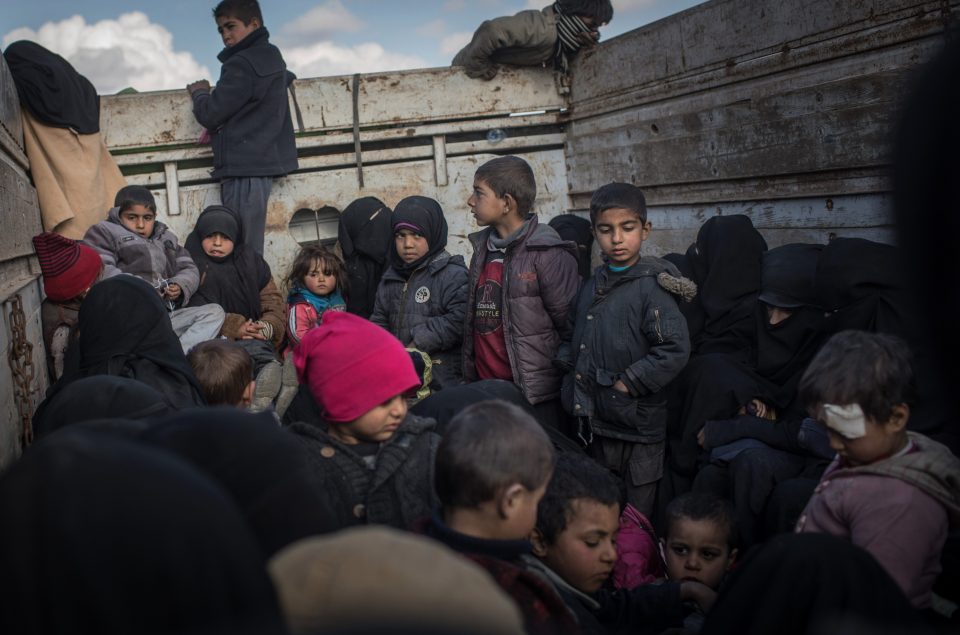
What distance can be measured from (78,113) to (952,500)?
5.30 meters

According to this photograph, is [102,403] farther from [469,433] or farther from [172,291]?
[172,291]

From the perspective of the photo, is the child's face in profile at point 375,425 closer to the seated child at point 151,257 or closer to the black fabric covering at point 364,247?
the seated child at point 151,257

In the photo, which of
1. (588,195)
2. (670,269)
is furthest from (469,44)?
(670,269)

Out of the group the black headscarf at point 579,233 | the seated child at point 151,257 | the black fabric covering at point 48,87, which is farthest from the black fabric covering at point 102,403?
the black headscarf at point 579,233

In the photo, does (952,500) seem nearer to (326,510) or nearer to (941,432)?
(941,432)

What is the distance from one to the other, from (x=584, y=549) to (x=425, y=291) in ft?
8.11

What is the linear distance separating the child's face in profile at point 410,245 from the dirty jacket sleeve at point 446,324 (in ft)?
0.95

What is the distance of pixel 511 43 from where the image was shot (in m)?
6.32

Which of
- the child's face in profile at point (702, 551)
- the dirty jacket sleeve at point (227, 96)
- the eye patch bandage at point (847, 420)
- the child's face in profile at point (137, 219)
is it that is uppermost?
the dirty jacket sleeve at point (227, 96)

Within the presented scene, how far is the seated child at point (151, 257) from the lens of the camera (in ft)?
16.3

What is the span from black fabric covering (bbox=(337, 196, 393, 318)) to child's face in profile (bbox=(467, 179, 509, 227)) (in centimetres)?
137

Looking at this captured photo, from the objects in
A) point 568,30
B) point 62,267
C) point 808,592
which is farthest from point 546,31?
point 808,592

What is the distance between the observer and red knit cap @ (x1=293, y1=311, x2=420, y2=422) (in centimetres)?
248

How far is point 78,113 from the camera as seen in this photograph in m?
5.49
